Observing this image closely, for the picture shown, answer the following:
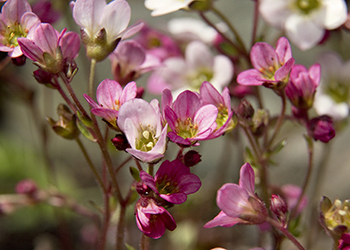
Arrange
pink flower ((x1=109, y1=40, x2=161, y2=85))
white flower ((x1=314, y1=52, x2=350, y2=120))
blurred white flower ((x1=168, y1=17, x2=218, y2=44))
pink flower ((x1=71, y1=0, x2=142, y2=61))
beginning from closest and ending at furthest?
pink flower ((x1=71, y1=0, x2=142, y2=61)) → pink flower ((x1=109, y1=40, x2=161, y2=85)) → white flower ((x1=314, y1=52, x2=350, y2=120)) → blurred white flower ((x1=168, y1=17, x2=218, y2=44))

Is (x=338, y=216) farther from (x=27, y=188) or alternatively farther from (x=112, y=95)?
(x=27, y=188)

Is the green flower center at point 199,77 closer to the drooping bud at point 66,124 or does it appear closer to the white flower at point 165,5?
the white flower at point 165,5

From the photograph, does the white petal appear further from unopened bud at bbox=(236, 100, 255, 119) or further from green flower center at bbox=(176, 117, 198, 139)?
green flower center at bbox=(176, 117, 198, 139)

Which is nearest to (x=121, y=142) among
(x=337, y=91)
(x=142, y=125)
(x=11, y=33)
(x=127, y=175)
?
(x=142, y=125)

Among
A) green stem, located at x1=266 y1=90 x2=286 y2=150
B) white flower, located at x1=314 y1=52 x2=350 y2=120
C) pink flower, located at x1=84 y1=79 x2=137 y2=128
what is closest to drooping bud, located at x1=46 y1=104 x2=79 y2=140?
pink flower, located at x1=84 y1=79 x2=137 y2=128

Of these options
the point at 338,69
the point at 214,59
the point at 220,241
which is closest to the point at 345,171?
the point at 220,241

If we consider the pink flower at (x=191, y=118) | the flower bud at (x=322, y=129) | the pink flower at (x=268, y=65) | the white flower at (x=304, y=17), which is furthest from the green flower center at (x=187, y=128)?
the white flower at (x=304, y=17)
